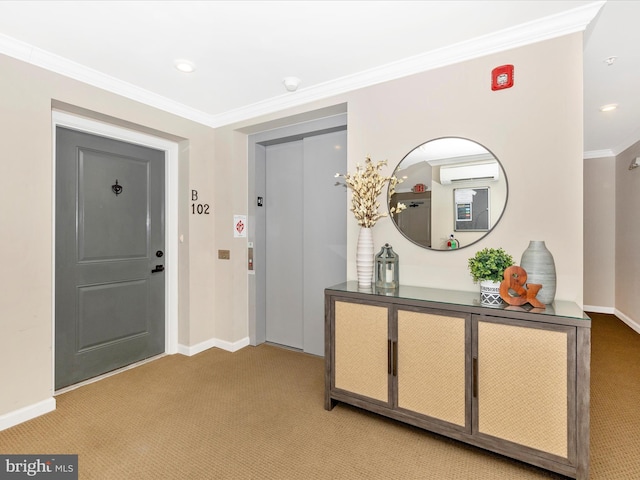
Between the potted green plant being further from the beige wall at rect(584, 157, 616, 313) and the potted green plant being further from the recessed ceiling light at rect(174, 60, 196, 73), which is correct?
the beige wall at rect(584, 157, 616, 313)

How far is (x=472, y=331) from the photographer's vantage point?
1846mm

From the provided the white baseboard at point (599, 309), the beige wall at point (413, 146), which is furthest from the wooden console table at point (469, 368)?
the white baseboard at point (599, 309)

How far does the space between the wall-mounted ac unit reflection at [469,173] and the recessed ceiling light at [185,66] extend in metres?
1.97

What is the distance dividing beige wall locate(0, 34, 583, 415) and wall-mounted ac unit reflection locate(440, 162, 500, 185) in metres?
0.10

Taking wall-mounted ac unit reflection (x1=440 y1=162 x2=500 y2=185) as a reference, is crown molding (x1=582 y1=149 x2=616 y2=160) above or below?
above

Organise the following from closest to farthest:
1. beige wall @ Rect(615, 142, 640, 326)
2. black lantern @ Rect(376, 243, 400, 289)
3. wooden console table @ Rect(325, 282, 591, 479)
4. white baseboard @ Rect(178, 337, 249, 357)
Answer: wooden console table @ Rect(325, 282, 591, 479)
black lantern @ Rect(376, 243, 400, 289)
white baseboard @ Rect(178, 337, 249, 357)
beige wall @ Rect(615, 142, 640, 326)

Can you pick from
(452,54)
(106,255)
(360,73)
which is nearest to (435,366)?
(452,54)

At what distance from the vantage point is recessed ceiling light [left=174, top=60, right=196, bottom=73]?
2.42m

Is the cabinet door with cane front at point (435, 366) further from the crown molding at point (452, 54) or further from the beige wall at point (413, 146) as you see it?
the crown molding at point (452, 54)

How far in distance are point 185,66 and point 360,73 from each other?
4.32 ft

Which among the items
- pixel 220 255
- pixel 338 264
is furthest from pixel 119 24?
pixel 338 264

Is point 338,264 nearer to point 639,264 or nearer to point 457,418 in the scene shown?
point 457,418

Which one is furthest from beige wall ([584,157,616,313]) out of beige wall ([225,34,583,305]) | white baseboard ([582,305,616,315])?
beige wall ([225,34,583,305])

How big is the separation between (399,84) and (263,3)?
114 cm
